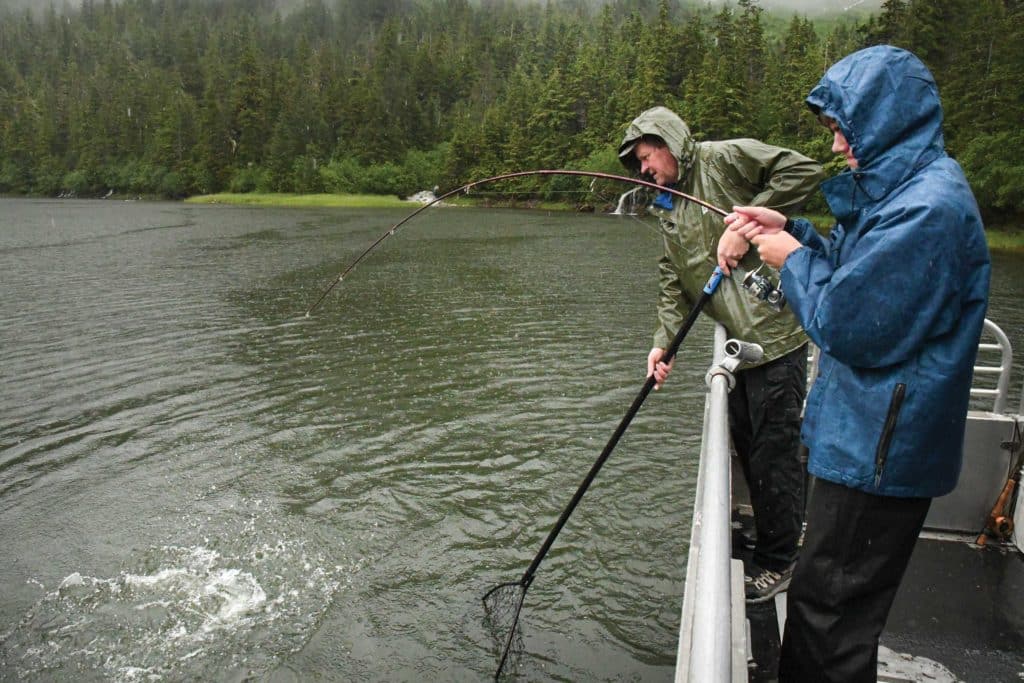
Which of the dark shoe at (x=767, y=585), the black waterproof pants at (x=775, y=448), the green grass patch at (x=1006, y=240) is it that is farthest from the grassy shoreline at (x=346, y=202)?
the dark shoe at (x=767, y=585)

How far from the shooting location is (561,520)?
15.1 ft

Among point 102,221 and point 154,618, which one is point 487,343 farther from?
point 102,221

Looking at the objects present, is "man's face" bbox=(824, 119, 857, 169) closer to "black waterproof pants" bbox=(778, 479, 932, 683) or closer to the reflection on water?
"black waterproof pants" bbox=(778, 479, 932, 683)

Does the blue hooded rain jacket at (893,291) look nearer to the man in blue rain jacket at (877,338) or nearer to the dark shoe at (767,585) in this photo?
the man in blue rain jacket at (877,338)

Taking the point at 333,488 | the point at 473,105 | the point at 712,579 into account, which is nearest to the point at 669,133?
the point at 712,579

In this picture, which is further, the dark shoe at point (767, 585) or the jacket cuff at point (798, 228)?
the dark shoe at point (767, 585)

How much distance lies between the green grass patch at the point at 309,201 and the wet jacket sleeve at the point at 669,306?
8298 cm

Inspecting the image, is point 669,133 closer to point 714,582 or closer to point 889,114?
point 889,114

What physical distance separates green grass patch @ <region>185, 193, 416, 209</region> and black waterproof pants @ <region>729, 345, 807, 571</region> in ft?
275

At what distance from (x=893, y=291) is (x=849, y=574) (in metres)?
1.03

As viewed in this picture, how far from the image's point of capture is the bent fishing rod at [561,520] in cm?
343

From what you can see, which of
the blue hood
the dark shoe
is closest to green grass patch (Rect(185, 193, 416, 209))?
the dark shoe

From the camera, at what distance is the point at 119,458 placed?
976 cm

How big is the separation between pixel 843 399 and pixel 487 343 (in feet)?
44.6
